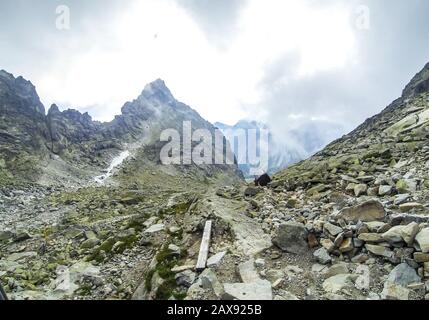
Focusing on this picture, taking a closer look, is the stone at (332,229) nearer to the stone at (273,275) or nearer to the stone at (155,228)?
the stone at (273,275)

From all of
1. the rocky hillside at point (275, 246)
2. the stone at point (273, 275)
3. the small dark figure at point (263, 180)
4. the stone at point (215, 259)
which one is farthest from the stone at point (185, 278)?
the small dark figure at point (263, 180)

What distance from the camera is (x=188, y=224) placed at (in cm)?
1523

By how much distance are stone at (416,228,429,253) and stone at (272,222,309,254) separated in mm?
3351

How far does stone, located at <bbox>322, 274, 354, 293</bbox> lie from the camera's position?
27.2ft

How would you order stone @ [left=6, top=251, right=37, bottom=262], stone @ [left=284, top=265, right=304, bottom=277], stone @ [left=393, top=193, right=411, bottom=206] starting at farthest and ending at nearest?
1. stone @ [left=6, top=251, right=37, bottom=262]
2. stone @ [left=393, top=193, right=411, bottom=206]
3. stone @ [left=284, top=265, right=304, bottom=277]

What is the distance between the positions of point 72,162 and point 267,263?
10770 cm

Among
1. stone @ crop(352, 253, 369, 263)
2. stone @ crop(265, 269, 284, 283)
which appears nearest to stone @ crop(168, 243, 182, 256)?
stone @ crop(265, 269, 284, 283)

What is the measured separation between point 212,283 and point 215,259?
156cm

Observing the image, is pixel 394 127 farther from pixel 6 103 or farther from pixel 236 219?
pixel 6 103

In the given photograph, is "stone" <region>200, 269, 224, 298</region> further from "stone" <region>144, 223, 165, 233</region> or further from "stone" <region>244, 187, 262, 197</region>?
"stone" <region>244, 187, 262, 197</region>

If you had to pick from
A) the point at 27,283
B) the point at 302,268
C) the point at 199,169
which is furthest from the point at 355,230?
the point at 199,169

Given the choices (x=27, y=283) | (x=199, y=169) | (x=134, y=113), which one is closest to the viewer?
(x=27, y=283)

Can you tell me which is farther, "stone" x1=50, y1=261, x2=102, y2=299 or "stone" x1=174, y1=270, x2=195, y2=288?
"stone" x1=50, y1=261, x2=102, y2=299

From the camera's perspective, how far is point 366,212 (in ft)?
36.2
